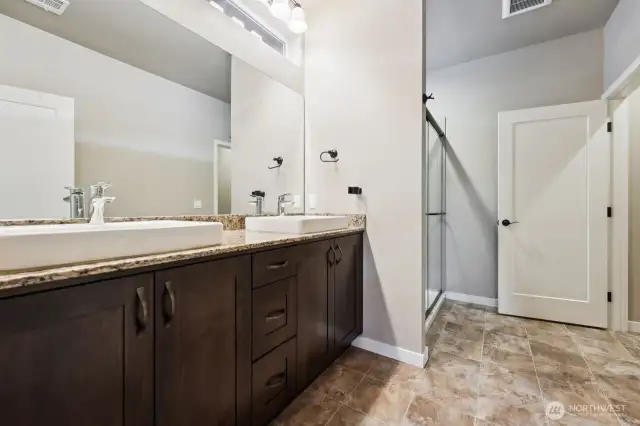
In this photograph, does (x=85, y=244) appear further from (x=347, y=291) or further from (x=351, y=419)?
(x=347, y=291)

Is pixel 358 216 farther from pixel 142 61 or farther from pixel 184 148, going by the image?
pixel 142 61

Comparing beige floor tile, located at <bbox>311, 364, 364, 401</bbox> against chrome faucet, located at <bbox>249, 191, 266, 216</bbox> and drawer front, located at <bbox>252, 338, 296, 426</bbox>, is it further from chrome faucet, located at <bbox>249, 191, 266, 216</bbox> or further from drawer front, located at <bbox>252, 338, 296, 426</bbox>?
chrome faucet, located at <bbox>249, 191, 266, 216</bbox>

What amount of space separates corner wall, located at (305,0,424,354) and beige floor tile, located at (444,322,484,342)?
0.69 m

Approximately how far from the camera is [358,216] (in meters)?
2.12

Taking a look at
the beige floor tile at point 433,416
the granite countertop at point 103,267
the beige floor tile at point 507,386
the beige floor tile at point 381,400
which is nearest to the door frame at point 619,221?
the beige floor tile at point 507,386

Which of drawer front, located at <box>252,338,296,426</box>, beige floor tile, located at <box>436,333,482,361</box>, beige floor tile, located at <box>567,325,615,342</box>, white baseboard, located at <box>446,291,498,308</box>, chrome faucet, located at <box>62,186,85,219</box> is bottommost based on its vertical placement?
beige floor tile, located at <box>567,325,615,342</box>

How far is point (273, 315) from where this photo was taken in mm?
1312

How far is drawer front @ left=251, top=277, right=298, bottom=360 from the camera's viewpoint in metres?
1.22

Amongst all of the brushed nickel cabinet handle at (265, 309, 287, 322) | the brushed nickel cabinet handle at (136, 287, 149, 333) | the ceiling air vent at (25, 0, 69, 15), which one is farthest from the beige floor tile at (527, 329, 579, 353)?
the ceiling air vent at (25, 0, 69, 15)

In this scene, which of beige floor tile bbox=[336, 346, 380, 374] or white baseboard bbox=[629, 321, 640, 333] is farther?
white baseboard bbox=[629, 321, 640, 333]

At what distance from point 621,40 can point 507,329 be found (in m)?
2.47

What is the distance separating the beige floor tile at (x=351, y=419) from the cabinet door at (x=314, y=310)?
0.74 ft

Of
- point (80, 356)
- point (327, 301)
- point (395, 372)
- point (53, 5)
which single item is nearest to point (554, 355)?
point (395, 372)

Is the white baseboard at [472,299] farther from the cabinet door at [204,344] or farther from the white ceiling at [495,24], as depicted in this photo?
the cabinet door at [204,344]
